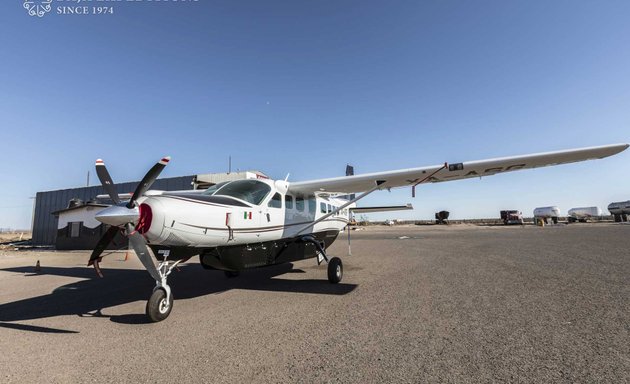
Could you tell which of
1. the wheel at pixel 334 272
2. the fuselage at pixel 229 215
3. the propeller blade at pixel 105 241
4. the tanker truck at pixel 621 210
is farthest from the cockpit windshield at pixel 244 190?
the tanker truck at pixel 621 210

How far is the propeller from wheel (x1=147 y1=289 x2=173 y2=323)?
40 cm

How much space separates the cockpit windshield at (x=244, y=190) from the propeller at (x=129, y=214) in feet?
6.32

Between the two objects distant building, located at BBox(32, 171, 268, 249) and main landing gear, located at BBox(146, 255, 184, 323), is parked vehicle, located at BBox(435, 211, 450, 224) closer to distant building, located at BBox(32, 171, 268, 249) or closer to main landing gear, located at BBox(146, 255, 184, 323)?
distant building, located at BBox(32, 171, 268, 249)

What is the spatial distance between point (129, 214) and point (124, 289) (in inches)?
206

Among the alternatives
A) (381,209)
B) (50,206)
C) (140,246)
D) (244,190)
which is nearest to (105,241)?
(140,246)

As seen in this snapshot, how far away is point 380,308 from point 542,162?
6.24 meters

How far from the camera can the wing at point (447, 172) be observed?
25.7ft

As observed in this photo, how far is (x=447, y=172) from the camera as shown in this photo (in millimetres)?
8836

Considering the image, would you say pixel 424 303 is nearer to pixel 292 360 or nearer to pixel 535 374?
pixel 535 374

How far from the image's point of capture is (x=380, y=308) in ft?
20.0

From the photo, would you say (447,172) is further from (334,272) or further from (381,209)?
(381,209)

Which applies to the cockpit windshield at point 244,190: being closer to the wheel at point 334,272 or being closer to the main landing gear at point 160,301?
the main landing gear at point 160,301

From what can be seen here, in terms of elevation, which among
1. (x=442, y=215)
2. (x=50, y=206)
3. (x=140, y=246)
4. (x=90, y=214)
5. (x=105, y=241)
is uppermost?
(x=50, y=206)

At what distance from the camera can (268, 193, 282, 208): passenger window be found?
27.1 ft
